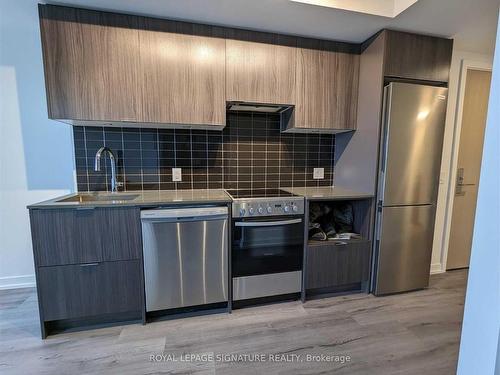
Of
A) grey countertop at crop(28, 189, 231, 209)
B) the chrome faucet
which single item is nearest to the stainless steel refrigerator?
grey countertop at crop(28, 189, 231, 209)

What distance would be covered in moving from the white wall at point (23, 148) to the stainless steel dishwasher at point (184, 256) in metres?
1.22

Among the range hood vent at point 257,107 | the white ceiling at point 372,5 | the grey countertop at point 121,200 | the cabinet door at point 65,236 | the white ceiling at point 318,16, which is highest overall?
the white ceiling at point 372,5

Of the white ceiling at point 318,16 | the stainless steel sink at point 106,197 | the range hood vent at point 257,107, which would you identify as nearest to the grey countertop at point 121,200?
the stainless steel sink at point 106,197

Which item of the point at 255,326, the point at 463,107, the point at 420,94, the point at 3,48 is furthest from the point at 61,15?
the point at 463,107

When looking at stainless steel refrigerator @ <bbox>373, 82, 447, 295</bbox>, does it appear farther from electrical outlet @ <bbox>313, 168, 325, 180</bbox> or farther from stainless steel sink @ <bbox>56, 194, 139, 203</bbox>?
stainless steel sink @ <bbox>56, 194, 139, 203</bbox>

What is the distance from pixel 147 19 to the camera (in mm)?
1791

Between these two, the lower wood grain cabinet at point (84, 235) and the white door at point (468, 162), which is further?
the white door at point (468, 162)

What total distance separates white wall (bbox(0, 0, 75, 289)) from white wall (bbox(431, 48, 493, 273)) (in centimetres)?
366

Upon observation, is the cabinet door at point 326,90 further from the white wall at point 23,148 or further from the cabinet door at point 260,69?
the white wall at point 23,148

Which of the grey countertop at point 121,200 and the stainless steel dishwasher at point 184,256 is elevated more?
the grey countertop at point 121,200

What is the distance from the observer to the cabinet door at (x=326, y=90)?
6.96 feet

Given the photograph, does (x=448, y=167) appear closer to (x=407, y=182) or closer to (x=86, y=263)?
(x=407, y=182)

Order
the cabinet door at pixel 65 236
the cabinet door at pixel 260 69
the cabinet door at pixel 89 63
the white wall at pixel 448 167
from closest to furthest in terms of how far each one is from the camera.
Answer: the cabinet door at pixel 65 236
the cabinet door at pixel 89 63
the cabinet door at pixel 260 69
the white wall at pixel 448 167

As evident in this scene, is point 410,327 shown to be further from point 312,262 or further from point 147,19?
point 147,19
